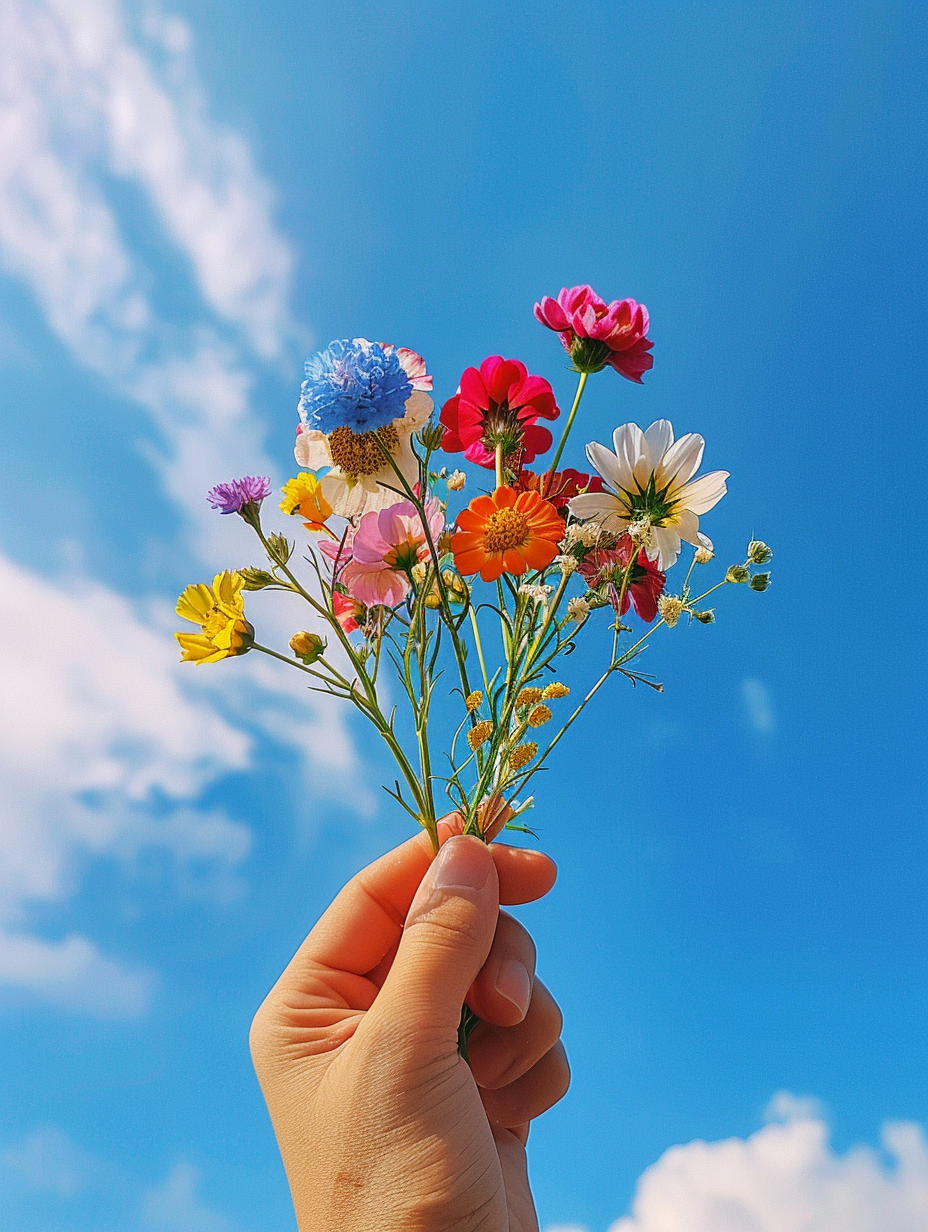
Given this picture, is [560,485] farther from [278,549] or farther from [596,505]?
[278,549]

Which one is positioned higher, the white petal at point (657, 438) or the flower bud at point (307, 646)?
the white petal at point (657, 438)

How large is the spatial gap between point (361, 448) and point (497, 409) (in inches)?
11.1

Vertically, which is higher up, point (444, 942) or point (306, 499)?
point (306, 499)

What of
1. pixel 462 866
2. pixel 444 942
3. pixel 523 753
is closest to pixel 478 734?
pixel 523 753

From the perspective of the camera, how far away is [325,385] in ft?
3.55

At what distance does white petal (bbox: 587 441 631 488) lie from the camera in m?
1.28

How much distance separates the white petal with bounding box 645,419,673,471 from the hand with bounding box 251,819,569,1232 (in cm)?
75

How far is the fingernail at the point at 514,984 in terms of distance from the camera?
1.29 meters

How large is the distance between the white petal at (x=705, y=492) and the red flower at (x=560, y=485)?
0.16 m

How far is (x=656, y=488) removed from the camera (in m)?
1.32

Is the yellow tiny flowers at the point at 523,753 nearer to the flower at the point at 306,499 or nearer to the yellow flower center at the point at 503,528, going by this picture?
the yellow flower center at the point at 503,528

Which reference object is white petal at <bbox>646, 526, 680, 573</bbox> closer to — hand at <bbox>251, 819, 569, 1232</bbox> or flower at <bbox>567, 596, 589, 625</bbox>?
flower at <bbox>567, 596, 589, 625</bbox>

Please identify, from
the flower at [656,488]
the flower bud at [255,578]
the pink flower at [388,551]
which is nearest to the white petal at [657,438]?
the flower at [656,488]

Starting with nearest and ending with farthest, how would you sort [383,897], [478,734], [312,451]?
[478,734], [312,451], [383,897]
